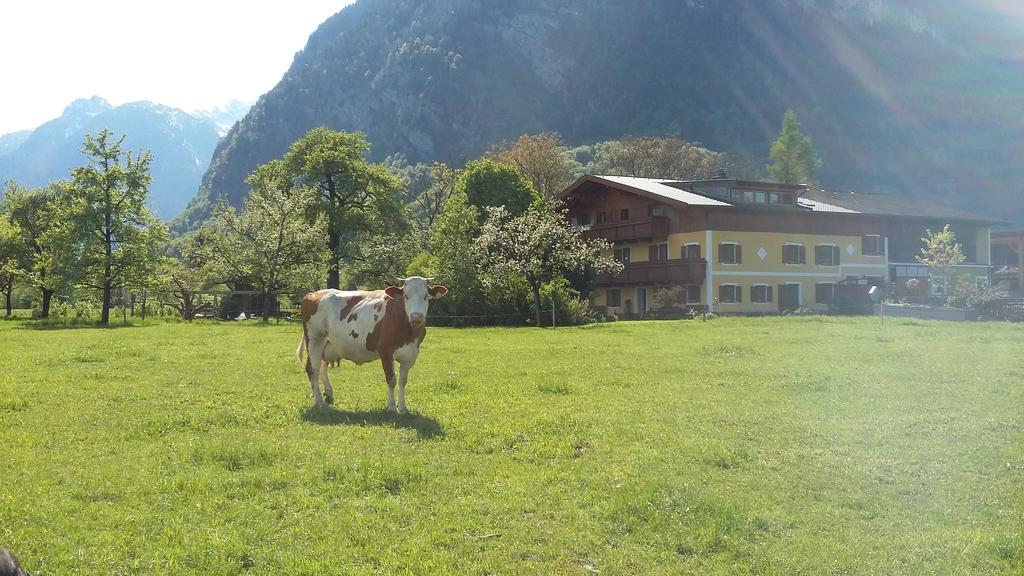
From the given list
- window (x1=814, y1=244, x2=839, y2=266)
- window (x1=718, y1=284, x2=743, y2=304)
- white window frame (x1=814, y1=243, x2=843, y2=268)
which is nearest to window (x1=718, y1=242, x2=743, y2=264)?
window (x1=718, y1=284, x2=743, y2=304)

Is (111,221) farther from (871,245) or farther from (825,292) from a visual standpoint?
(871,245)

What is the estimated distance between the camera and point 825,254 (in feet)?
198

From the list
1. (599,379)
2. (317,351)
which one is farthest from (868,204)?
(317,351)

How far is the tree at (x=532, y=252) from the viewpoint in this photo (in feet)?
145

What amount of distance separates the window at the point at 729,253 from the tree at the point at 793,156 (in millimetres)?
53449

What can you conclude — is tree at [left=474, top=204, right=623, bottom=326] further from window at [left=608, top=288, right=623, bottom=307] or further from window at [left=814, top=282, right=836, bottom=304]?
window at [left=814, top=282, right=836, bottom=304]

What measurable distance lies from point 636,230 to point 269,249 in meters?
26.8

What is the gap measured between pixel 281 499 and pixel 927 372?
54.7 ft

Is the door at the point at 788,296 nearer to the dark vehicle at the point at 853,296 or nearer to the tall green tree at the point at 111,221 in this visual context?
the dark vehicle at the point at 853,296

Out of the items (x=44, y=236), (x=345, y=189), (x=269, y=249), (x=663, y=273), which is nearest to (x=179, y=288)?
(x=269, y=249)

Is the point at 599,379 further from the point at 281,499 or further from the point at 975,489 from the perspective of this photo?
the point at 281,499

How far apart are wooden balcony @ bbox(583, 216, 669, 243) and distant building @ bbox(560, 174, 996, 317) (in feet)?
0.26

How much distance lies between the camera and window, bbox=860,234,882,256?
207ft

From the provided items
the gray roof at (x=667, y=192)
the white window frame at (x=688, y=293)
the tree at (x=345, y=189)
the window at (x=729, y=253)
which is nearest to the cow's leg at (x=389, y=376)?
the gray roof at (x=667, y=192)
